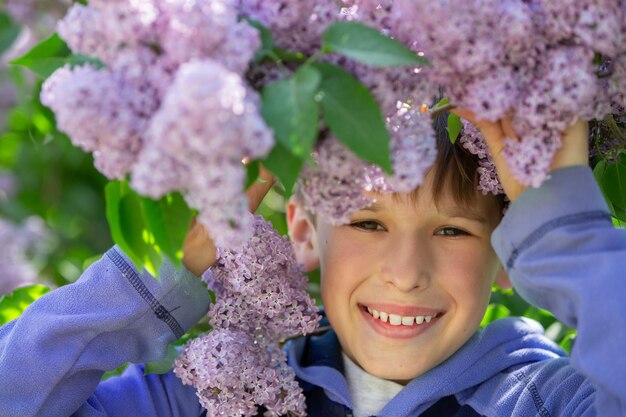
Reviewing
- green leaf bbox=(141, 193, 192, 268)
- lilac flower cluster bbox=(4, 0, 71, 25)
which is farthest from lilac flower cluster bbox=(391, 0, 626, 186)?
lilac flower cluster bbox=(4, 0, 71, 25)

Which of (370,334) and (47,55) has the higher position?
(47,55)

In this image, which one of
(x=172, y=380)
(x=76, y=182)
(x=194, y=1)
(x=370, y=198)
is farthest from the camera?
(x=76, y=182)

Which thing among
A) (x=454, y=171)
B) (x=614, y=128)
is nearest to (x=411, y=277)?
(x=454, y=171)

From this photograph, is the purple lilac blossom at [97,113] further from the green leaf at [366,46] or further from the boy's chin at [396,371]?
the boy's chin at [396,371]

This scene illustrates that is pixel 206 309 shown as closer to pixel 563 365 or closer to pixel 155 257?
pixel 155 257

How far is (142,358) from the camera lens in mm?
1851

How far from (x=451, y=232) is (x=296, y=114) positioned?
35.4 inches

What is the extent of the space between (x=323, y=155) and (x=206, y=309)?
2.41 feet

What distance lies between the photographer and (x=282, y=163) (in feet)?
3.80

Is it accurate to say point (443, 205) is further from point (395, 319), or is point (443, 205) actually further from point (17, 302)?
point (17, 302)

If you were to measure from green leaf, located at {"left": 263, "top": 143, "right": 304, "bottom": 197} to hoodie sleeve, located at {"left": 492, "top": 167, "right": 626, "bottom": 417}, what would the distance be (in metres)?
0.41

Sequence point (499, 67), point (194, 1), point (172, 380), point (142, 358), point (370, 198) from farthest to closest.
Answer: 1. point (172, 380)
2. point (142, 358)
3. point (370, 198)
4. point (499, 67)
5. point (194, 1)

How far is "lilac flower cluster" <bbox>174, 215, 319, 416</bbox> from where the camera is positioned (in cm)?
172

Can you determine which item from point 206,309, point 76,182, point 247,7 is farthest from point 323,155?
point 76,182
